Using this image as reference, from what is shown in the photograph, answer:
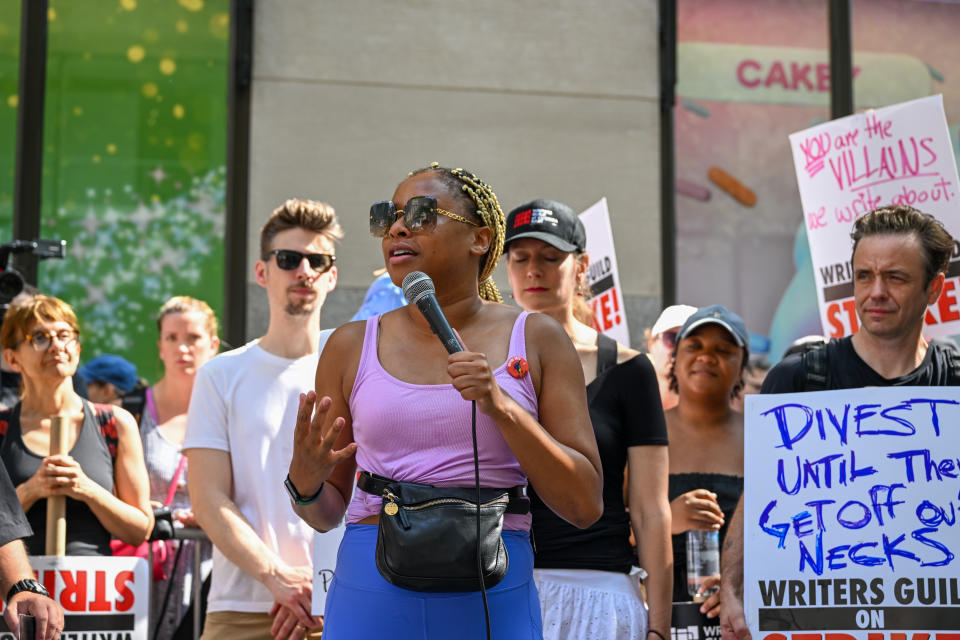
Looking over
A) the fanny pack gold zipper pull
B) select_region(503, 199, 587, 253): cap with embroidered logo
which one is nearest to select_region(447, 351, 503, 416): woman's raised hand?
the fanny pack gold zipper pull

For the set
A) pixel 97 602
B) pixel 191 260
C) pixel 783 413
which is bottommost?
pixel 97 602

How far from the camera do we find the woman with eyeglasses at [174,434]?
16.9 feet

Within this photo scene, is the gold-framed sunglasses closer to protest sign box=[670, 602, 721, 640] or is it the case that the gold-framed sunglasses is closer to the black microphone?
Result: protest sign box=[670, 602, 721, 640]

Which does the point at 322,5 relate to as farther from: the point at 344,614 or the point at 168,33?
the point at 344,614

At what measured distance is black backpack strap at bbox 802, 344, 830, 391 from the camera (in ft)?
11.9

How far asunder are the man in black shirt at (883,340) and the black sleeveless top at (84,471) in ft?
7.48

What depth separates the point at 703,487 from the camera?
4.50 m

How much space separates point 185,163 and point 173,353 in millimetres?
2913

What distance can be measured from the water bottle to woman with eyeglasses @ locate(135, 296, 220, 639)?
194 cm

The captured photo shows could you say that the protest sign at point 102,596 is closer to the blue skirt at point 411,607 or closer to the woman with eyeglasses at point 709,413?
the woman with eyeglasses at point 709,413

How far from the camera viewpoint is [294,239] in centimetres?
454

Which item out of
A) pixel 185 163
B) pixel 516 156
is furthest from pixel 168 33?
pixel 516 156

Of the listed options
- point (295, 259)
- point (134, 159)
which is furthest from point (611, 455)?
point (134, 159)

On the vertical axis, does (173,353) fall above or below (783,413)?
above
